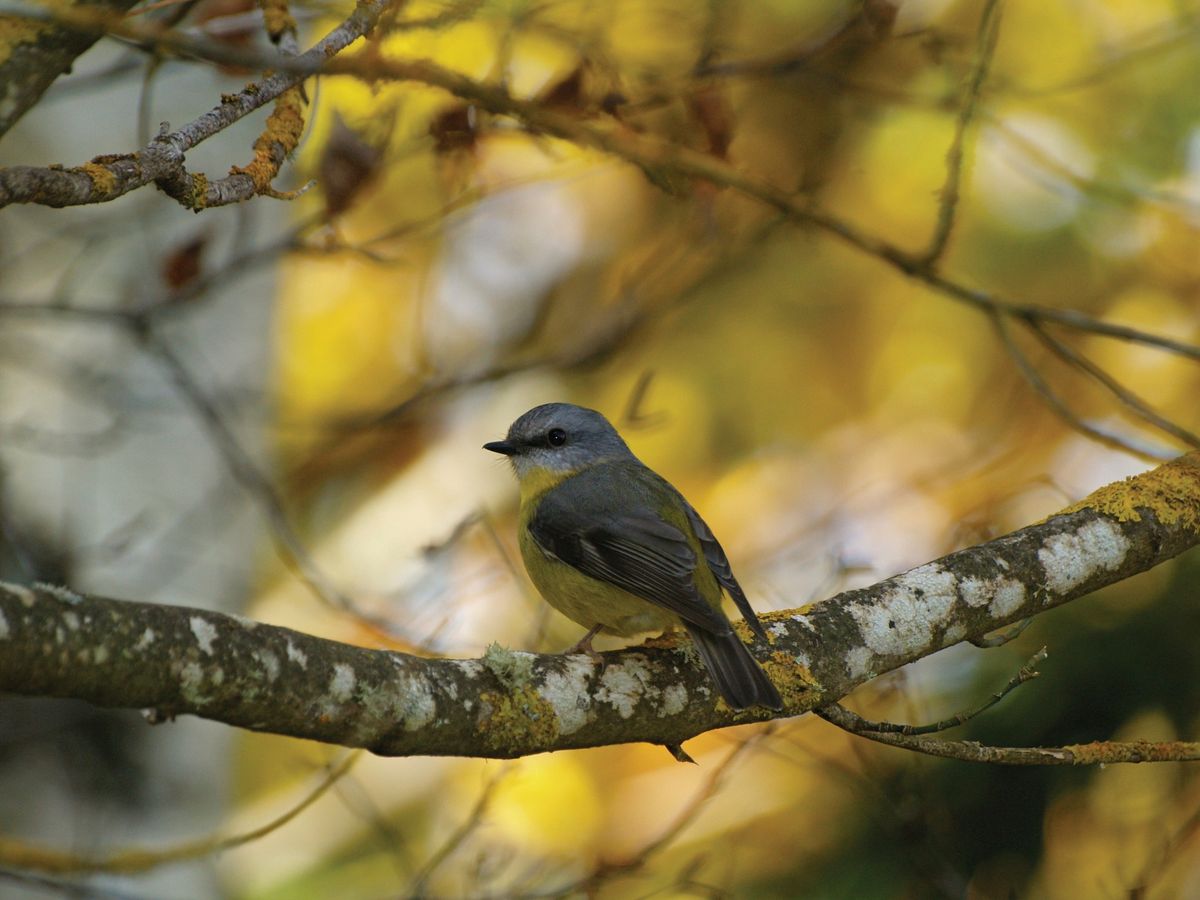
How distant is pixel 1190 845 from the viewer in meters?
4.18

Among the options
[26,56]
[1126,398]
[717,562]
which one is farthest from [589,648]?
[26,56]

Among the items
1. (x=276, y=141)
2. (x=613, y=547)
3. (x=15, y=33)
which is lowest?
(x=613, y=547)

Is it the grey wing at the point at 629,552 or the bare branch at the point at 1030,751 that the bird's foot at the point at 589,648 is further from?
the bare branch at the point at 1030,751

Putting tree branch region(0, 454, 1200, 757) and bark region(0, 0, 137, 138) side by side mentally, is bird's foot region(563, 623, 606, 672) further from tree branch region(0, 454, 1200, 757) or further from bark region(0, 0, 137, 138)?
bark region(0, 0, 137, 138)

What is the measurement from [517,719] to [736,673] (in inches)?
24.2

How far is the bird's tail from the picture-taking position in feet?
9.00

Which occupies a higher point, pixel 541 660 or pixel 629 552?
pixel 629 552

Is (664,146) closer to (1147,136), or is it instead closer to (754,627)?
(754,627)

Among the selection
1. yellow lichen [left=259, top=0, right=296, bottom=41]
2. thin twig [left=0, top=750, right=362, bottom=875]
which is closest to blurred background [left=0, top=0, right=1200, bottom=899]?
yellow lichen [left=259, top=0, right=296, bottom=41]

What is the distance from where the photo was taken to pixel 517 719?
242 cm

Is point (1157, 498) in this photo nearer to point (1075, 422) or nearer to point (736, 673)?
point (1075, 422)

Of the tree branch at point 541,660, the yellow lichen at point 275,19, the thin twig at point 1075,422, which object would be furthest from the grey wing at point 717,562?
the yellow lichen at point 275,19

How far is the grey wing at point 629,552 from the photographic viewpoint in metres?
3.24

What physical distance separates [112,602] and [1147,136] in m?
6.39
